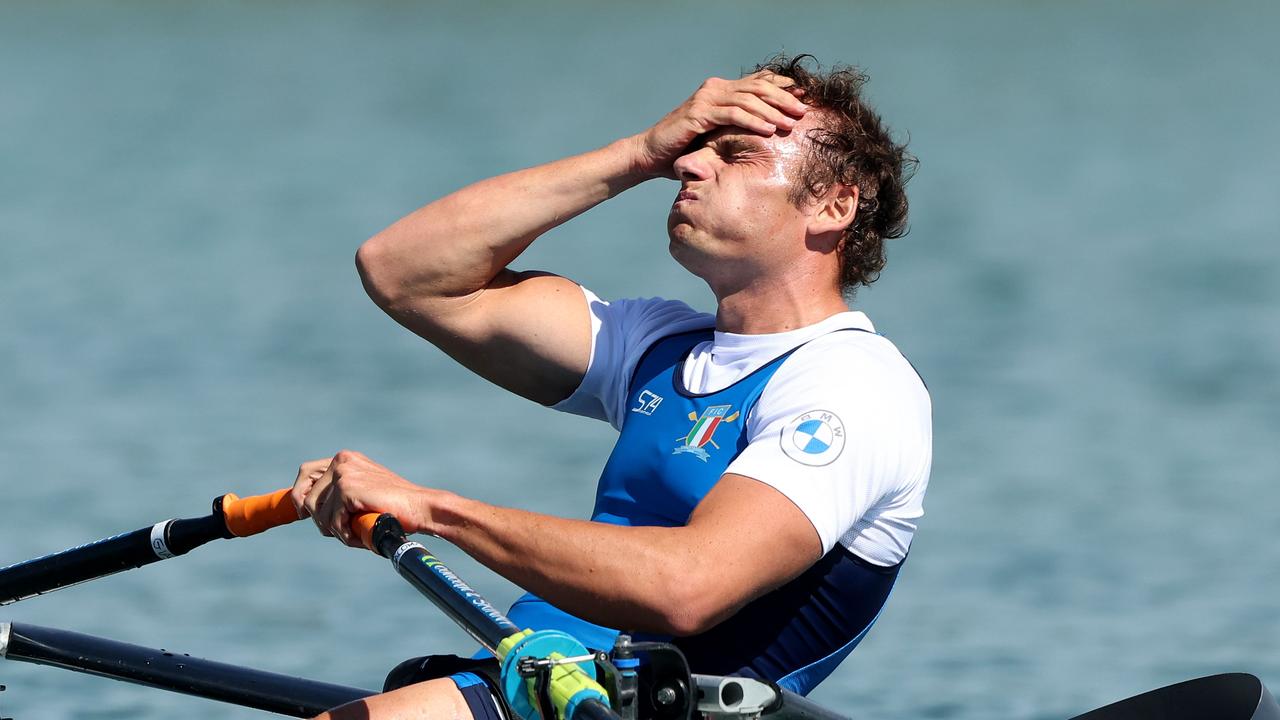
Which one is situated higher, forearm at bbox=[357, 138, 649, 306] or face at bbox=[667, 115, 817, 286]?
forearm at bbox=[357, 138, 649, 306]

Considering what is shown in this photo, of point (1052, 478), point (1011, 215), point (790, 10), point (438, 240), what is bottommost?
point (438, 240)

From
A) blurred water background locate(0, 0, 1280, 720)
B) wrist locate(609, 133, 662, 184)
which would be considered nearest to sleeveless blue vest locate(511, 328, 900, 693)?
wrist locate(609, 133, 662, 184)

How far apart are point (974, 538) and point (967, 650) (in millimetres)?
1956

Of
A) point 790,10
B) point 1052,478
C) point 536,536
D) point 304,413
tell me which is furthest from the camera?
point 790,10

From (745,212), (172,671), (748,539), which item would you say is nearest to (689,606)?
(748,539)

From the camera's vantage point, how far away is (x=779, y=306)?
4.13 meters

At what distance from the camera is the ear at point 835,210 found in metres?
4.15

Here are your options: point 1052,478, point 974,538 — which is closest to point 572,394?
point 974,538

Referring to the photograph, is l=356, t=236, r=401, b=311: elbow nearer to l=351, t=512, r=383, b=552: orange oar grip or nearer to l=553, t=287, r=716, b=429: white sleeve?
l=553, t=287, r=716, b=429: white sleeve

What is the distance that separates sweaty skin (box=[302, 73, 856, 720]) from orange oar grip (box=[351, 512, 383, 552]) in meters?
0.02

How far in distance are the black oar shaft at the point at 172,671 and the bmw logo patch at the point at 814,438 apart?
149 cm

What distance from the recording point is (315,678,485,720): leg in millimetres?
3549

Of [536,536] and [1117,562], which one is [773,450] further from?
[1117,562]

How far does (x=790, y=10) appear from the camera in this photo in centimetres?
4188
